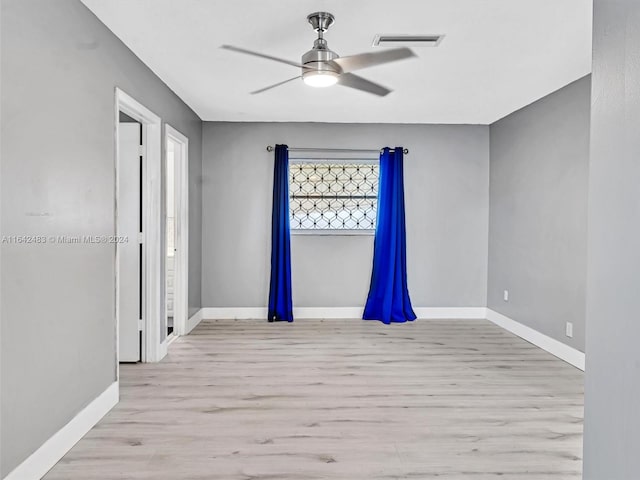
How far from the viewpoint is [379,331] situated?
4.82m

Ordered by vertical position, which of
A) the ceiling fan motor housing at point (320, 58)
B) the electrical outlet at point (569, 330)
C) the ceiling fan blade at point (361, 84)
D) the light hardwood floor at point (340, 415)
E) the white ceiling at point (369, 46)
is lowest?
the light hardwood floor at point (340, 415)

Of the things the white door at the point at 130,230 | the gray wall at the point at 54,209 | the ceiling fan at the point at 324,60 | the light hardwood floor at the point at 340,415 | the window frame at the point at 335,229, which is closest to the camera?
the gray wall at the point at 54,209

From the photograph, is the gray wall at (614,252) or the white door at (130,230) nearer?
the gray wall at (614,252)

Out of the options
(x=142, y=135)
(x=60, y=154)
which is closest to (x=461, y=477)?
(x=60, y=154)

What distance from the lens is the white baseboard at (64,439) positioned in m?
1.92

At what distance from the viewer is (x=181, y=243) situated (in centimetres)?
459

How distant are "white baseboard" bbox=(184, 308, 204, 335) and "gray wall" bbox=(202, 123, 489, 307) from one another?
0.19 meters

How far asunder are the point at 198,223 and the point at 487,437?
3.96 metres

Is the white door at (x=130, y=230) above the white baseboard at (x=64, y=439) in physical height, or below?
above

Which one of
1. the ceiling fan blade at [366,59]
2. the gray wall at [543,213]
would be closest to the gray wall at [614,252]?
the ceiling fan blade at [366,59]

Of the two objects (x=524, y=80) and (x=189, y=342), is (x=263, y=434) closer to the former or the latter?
(x=189, y=342)

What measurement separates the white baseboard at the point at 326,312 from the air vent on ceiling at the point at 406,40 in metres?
3.38

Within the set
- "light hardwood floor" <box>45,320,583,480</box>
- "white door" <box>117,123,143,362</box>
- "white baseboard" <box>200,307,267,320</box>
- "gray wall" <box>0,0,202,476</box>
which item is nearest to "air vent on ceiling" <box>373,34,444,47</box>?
"gray wall" <box>0,0,202,476</box>

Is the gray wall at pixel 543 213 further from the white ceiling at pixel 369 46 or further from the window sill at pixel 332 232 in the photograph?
the window sill at pixel 332 232
